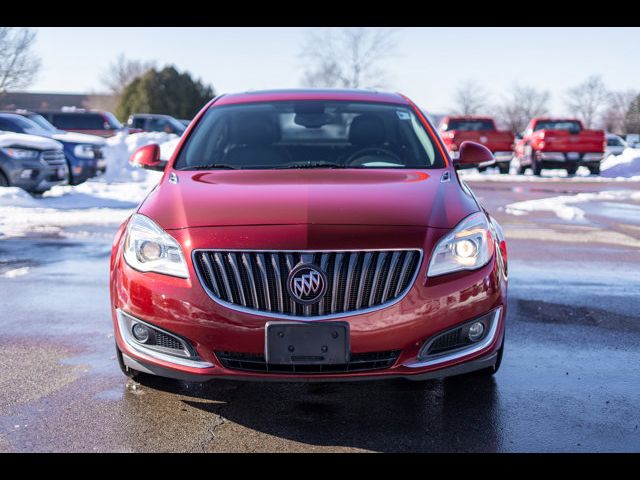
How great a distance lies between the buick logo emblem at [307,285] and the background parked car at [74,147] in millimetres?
13773

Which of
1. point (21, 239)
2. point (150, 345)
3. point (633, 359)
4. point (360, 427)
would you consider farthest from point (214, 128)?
point (21, 239)

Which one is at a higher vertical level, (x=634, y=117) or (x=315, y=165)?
(x=315, y=165)

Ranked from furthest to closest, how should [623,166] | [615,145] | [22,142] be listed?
[615,145], [623,166], [22,142]

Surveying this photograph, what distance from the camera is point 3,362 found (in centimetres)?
427

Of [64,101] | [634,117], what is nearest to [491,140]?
[634,117]

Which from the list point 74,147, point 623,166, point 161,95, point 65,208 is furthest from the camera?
point 161,95

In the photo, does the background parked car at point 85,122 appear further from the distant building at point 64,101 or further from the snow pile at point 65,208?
the distant building at point 64,101

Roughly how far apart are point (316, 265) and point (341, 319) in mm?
248

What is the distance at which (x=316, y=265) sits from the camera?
3.12 metres

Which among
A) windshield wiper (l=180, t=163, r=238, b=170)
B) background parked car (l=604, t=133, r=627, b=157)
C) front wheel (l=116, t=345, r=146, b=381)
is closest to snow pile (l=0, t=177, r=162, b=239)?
windshield wiper (l=180, t=163, r=238, b=170)

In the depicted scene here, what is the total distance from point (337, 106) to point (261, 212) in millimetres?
1995

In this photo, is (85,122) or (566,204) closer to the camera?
(566,204)

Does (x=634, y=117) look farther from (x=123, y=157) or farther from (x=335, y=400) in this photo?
(x=335, y=400)

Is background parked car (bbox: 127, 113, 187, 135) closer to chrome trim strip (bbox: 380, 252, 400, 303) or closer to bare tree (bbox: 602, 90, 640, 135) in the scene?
chrome trim strip (bbox: 380, 252, 400, 303)
